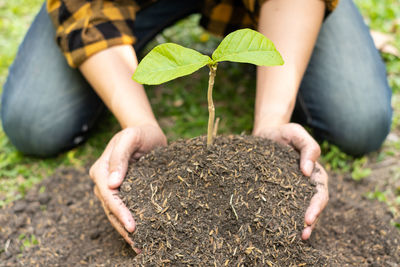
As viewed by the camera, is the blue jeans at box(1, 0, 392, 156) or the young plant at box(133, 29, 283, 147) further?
the blue jeans at box(1, 0, 392, 156)

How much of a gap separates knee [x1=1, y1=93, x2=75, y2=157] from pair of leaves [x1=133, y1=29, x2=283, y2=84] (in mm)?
1432

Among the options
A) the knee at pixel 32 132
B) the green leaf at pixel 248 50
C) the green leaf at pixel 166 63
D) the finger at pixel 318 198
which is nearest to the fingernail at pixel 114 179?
the green leaf at pixel 166 63

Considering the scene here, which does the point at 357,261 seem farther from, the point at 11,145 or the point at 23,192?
the point at 11,145

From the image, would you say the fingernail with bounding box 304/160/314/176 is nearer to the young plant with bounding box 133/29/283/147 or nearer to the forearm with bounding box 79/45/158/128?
the young plant with bounding box 133/29/283/147

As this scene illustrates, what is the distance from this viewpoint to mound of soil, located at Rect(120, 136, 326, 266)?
1.31 metres

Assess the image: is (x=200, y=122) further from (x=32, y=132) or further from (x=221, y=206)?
(x=221, y=206)

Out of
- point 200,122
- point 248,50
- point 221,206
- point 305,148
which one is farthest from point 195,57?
point 200,122

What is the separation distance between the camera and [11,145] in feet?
8.30

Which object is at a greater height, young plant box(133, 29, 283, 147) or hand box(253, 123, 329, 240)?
young plant box(133, 29, 283, 147)

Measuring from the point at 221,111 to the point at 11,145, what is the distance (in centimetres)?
141

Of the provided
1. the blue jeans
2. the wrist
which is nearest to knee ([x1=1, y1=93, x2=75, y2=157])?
the blue jeans

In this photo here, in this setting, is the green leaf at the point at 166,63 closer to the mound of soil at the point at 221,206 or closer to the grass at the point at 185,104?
the mound of soil at the point at 221,206

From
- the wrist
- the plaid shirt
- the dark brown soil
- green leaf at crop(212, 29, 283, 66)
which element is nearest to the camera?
green leaf at crop(212, 29, 283, 66)

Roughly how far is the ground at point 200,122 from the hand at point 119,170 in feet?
2.01
